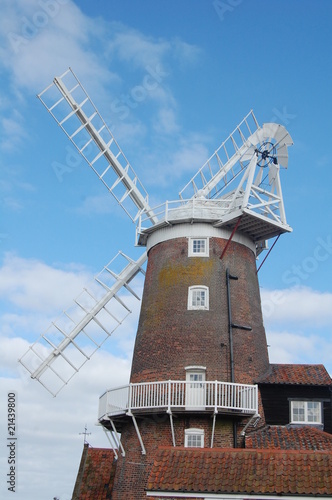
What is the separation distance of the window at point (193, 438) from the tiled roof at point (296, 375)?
3308 millimetres

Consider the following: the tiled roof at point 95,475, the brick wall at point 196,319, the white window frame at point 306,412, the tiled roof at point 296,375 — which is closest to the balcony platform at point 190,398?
the brick wall at point 196,319

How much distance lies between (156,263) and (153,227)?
1.62 meters

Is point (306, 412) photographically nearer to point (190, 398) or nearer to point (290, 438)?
point (290, 438)

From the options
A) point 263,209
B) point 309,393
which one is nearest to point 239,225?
point 263,209

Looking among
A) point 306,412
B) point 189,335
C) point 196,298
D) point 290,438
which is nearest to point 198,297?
point 196,298

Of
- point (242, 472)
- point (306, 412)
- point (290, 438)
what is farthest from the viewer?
point (306, 412)

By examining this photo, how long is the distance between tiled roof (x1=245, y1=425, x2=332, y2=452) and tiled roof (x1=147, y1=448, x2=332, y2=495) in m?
3.48

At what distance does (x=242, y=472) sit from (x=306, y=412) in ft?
23.4

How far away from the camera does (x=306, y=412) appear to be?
25.6m

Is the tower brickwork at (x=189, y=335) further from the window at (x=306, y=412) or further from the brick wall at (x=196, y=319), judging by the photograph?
the window at (x=306, y=412)

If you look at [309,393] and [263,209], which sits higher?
[263,209]

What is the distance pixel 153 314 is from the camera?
27375 mm

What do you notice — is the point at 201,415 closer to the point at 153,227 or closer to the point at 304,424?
the point at 304,424

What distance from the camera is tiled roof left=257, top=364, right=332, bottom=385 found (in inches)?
1017
